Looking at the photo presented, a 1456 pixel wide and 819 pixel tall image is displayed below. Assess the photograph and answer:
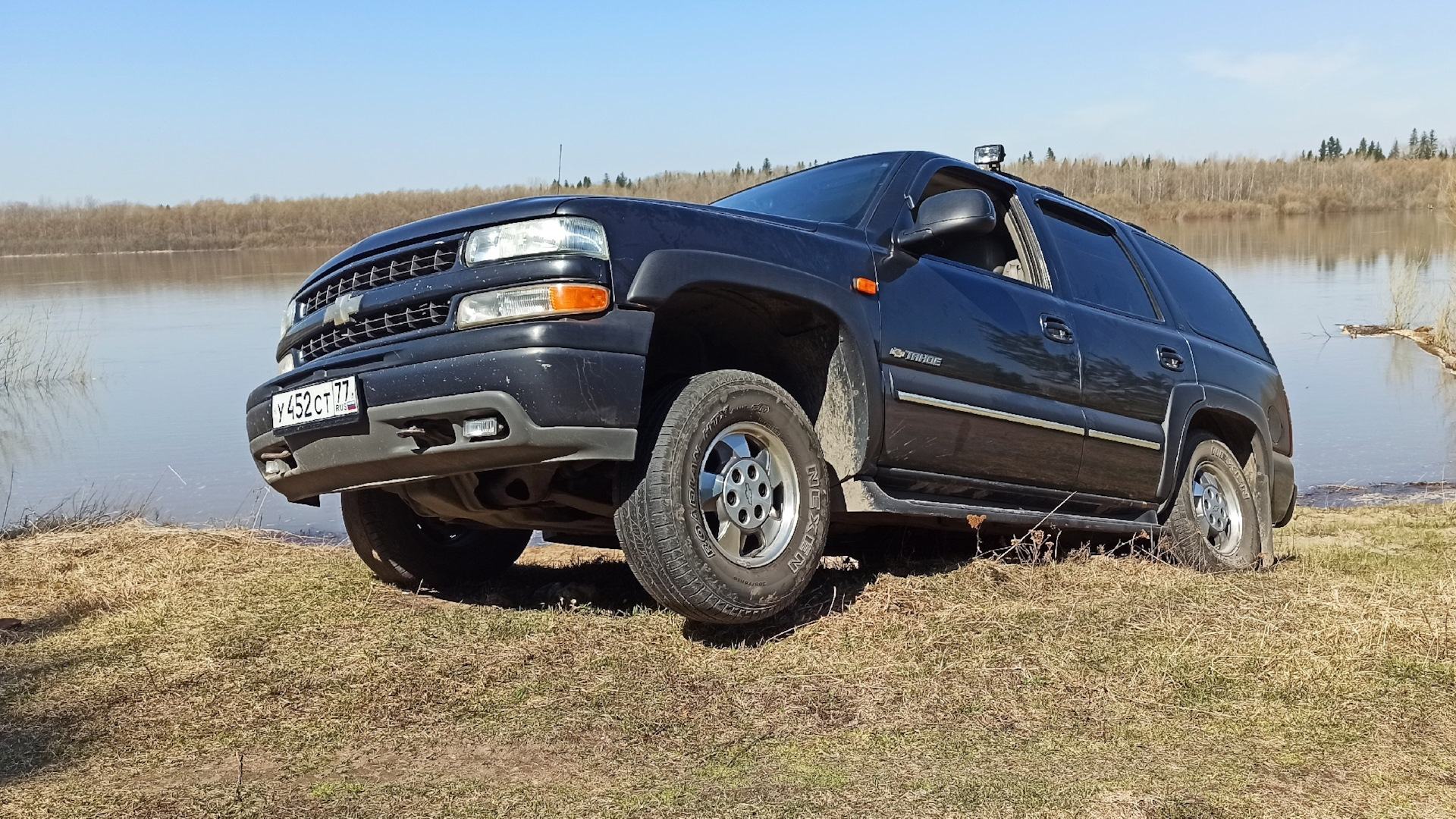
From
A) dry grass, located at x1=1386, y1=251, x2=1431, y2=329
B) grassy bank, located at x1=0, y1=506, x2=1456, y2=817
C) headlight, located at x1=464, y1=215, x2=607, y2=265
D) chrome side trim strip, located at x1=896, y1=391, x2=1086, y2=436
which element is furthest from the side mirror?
dry grass, located at x1=1386, y1=251, x2=1431, y2=329

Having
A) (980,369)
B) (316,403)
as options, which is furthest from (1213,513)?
(316,403)

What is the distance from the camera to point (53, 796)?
9.14 feet

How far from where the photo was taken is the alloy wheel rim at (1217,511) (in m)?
6.02

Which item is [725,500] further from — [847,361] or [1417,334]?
[1417,334]

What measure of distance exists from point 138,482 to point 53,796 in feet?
30.6

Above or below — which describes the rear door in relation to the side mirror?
below

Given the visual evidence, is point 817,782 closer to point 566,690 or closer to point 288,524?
point 566,690

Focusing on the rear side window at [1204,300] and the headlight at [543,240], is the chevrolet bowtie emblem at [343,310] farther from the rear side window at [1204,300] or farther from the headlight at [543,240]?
the rear side window at [1204,300]

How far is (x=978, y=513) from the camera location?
466 cm

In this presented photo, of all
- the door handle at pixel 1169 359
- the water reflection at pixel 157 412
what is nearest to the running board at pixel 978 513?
the door handle at pixel 1169 359

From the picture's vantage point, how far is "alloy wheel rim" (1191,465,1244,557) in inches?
237

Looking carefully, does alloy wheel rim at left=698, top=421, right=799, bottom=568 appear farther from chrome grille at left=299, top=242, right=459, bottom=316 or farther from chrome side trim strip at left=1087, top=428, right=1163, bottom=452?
chrome side trim strip at left=1087, top=428, right=1163, bottom=452

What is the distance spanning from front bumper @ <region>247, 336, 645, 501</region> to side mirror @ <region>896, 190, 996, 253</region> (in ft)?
4.82

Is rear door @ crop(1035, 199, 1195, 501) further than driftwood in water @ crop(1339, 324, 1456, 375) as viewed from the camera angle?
No
